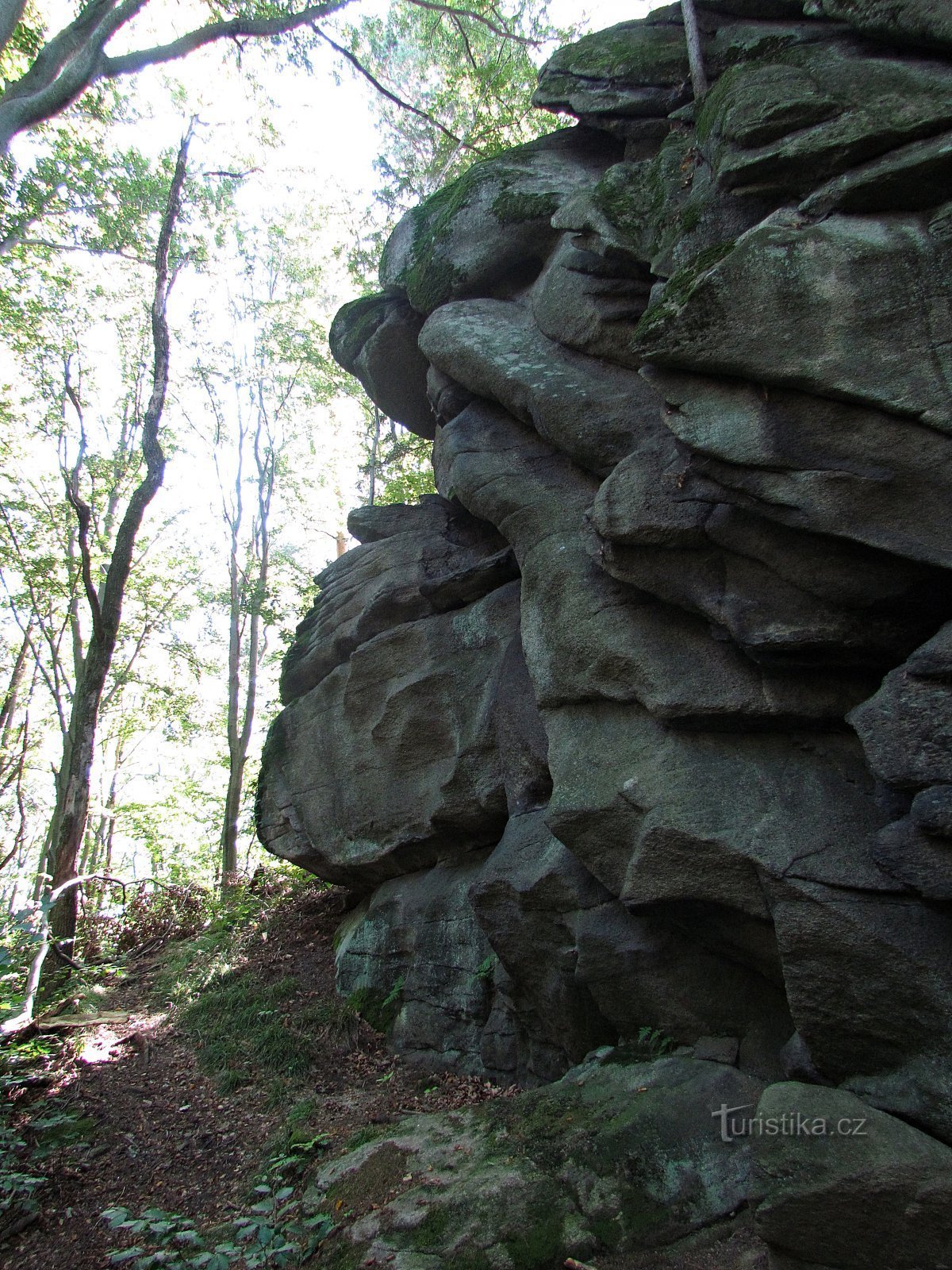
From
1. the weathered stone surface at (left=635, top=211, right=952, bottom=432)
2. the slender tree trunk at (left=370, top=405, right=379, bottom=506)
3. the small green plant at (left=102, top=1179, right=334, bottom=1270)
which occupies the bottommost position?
the small green plant at (left=102, top=1179, right=334, bottom=1270)

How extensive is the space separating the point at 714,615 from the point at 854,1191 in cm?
410

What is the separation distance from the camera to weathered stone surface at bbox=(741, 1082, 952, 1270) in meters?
4.55

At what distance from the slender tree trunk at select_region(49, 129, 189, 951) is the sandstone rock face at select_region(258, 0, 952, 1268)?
5508 mm

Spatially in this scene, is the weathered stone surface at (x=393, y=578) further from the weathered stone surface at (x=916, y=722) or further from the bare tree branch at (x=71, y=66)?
the bare tree branch at (x=71, y=66)

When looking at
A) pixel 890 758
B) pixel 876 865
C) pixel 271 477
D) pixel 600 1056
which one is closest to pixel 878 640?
pixel 890 758

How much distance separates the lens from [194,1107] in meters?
8.91

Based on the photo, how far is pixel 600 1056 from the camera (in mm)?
7281

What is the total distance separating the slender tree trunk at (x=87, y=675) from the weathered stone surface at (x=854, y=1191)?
10.0 meters

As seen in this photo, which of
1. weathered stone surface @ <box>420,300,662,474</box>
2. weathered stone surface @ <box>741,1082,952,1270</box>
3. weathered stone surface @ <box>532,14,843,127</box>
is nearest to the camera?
weathered stone surface @ <box>741,1082,952,1270</box>

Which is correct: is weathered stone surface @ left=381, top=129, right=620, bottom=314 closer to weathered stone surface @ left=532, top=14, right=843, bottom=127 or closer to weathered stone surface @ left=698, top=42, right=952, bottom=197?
weathered stone surface @ left=532, top=14, right=843, bottom=127

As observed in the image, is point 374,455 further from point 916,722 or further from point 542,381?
point 916,722

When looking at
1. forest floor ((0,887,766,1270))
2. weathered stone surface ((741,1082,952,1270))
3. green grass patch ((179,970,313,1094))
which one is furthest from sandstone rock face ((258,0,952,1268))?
green grass patch ((179,970,313,1094))

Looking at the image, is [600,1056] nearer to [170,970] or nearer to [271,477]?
[170,970]

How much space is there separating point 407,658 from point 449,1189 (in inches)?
268
